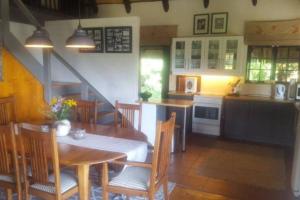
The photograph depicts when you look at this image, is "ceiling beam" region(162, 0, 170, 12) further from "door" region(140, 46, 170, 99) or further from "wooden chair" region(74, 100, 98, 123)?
"wooden chair" region(74, 100, 98, 123)

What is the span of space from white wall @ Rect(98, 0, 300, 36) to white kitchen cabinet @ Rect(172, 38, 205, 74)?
35cm

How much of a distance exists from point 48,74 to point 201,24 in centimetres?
332

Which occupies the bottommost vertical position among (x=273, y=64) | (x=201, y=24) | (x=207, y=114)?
(x=207, y=114)

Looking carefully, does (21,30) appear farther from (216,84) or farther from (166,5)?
(216,84)

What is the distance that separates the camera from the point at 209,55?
5305 mm

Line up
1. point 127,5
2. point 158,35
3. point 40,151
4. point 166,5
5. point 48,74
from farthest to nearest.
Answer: point 127,5 < point 158,35 < point 166,5 < point 48,74 < point 40,151

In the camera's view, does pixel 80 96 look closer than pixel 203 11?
Yes

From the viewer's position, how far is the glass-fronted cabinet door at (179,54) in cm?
552

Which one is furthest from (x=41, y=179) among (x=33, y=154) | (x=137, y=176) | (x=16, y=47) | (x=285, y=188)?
(x=285, y=188)

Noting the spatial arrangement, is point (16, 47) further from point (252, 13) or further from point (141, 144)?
point (252, 13)

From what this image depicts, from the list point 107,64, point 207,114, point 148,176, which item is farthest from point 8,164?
point 207,114

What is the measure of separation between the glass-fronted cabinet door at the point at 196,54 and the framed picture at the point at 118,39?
59.5 inches

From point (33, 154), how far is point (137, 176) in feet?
2.89

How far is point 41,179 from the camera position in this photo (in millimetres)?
2020
